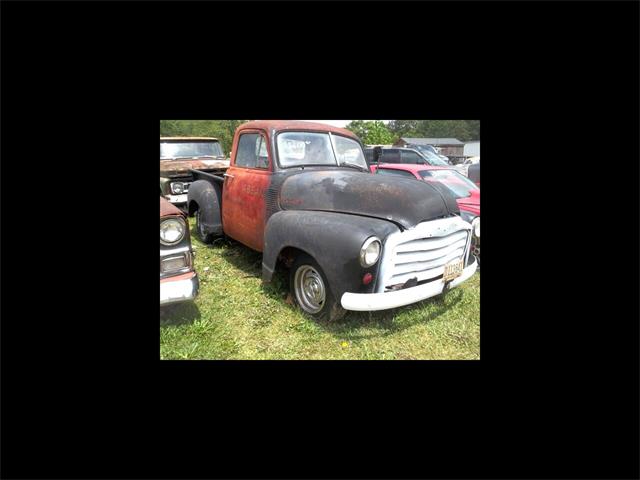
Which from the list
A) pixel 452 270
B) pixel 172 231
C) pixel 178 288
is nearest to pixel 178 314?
pixel 178 288

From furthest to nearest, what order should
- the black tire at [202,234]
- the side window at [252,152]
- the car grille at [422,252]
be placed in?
the black tire at [202,234] → the side window at [252,152] → the car grille at [422,252]

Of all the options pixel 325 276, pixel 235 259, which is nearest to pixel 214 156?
pixel 235 259

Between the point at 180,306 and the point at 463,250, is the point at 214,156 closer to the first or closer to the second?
the point at 180,306

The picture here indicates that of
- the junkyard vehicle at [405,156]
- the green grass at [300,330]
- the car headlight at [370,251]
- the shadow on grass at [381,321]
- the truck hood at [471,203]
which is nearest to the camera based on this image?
the car headlight at [370,251]

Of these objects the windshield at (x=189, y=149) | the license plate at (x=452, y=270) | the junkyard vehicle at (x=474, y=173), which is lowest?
the license plate at (x=452, y=270)

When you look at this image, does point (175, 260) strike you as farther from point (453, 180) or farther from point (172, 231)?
point (453, 180)

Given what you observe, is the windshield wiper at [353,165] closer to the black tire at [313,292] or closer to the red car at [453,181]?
the red car at [453,181]

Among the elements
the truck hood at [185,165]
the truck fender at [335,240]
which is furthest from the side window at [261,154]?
the truck hood at [185,165]

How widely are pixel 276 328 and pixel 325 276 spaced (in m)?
0.78

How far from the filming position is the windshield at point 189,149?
7883 mm

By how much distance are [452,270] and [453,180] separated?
14.6 feet

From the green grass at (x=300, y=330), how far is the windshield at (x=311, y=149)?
1.43 meters

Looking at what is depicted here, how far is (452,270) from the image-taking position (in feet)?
10.7

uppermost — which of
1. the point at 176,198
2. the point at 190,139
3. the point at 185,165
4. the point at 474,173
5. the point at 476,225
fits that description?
the point at 190,139
